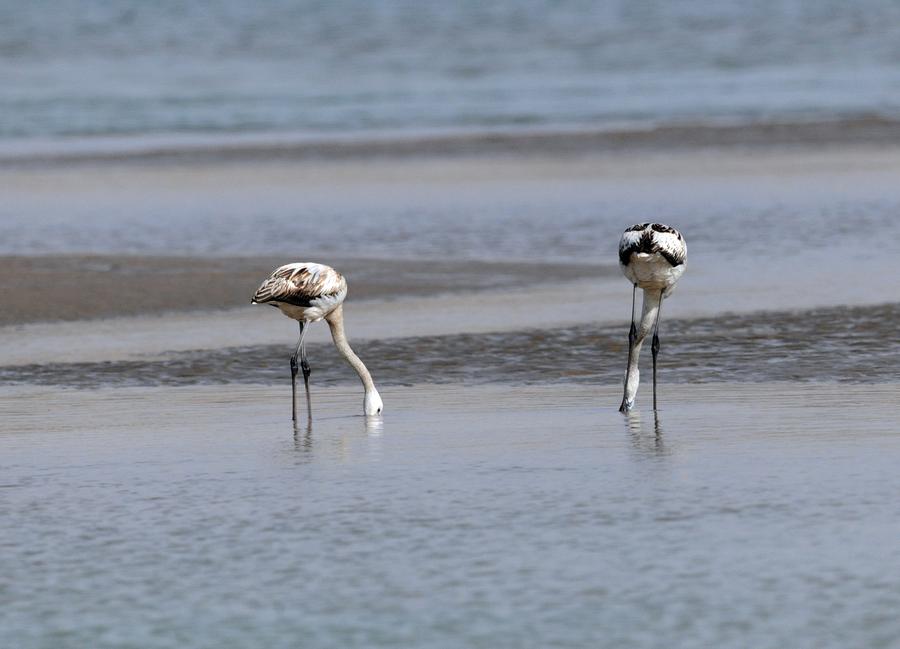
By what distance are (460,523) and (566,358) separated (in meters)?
4.85

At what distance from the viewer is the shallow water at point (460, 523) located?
619 cm

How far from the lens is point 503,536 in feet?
23.9

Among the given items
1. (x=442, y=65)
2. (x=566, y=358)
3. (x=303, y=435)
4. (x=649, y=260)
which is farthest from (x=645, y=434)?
(x=442, y=65)

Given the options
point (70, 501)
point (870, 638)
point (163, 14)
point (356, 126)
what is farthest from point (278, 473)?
point (163, 14)

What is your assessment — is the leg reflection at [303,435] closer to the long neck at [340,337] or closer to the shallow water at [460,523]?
the shallow water at [460,523]

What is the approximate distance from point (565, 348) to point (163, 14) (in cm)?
6978

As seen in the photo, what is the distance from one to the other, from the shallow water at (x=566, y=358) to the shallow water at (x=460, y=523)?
87 cm

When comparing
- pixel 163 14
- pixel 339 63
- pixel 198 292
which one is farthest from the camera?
pixel 163 14

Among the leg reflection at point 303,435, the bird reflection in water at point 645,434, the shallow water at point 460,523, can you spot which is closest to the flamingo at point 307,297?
the leg reflection at point 303,435

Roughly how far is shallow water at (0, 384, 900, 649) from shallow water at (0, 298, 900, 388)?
87 cm

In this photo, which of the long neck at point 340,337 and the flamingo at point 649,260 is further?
the long neck at point 340,337

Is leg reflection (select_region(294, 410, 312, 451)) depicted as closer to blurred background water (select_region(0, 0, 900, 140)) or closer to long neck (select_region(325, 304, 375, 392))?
long neck (select_region(325, 304, 375, 392))

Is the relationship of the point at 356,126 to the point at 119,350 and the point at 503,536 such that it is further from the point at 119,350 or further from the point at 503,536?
the point at 503,536

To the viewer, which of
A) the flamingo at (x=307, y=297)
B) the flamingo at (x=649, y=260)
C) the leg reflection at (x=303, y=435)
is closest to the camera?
the leg reflection at (x=303, y=435)
